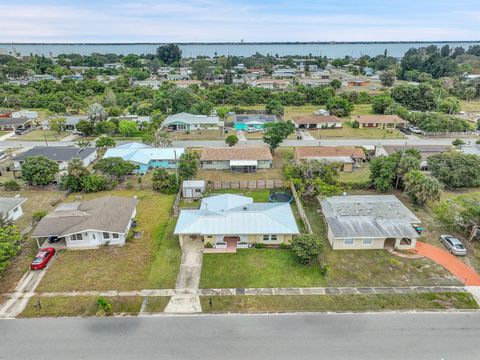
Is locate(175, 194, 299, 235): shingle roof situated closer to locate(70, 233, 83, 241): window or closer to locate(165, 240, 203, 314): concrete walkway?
locate(165, 240, 203, 314): concrete walkway

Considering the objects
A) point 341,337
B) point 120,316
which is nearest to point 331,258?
point 341,337

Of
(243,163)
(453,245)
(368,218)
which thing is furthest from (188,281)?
(243,163)

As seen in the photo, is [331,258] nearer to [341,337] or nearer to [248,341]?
[341,337]

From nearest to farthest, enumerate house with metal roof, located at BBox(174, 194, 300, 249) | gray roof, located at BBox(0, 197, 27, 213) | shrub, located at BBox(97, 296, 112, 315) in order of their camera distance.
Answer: shrub, located at BBox(97, 296, 112, 315) < house with metal roof, located at BBox(174, 194, 300, 249) < gray roof, located at BBox(0, 197, 27, 213)

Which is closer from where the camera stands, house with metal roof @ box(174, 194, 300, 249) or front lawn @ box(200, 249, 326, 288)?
front lawn @ box(200, 249, 326, 288)

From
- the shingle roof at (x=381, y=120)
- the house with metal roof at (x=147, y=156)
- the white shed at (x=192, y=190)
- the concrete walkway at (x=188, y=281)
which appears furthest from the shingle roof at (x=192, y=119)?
the concrete walkway at (x=188, y=281)

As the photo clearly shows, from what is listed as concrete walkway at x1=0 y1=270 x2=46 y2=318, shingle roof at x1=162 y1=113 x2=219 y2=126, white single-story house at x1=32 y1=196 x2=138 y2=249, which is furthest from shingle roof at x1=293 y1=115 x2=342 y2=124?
concrete walkway at x1=0 y1=270 x2=46 y2=318
